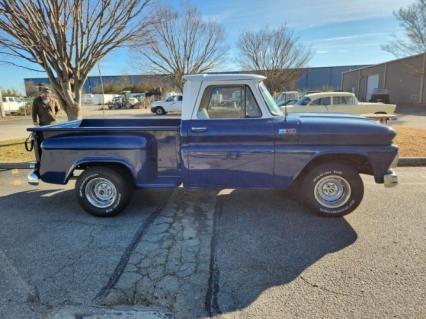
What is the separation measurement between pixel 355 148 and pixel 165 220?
2816mm

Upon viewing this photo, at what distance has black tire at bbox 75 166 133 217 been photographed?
165 inches

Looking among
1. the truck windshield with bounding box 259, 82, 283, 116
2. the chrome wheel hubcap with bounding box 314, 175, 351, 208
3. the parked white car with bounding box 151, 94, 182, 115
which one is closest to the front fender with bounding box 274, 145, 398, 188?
the chrome wheel hubcap with bounding box 314, 175, 351, 208

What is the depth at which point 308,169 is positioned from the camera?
13.4 ft

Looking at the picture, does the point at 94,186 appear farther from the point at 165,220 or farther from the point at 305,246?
the point at 305,246

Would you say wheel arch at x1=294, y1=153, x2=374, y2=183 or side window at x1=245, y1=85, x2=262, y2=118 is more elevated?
side window at x1=245, y1=85, x2=262, y2=118

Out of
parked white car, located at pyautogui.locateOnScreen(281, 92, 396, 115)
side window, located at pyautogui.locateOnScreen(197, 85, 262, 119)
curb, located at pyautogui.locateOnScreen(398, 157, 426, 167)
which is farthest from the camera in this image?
parked white car, located at pyautogui.locateOnScreen(281, 92, 396, 115)

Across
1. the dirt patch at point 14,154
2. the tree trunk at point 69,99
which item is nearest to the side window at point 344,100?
the tree trunk at point 69,99

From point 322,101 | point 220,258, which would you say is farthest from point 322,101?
point 220,258

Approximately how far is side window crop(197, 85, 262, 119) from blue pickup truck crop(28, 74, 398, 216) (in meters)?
0.01

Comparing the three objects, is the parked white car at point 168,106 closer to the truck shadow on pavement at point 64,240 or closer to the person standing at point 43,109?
the person standing at point 43,109

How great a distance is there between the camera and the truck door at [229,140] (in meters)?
3.89

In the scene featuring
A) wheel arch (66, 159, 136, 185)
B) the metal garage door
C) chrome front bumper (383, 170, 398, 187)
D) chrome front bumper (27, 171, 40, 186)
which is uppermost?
the metal garage door

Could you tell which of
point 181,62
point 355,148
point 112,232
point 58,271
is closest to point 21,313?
point 58,271

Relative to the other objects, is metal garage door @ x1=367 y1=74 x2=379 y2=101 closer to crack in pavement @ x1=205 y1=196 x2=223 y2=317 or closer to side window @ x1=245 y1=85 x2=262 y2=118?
side window @ x1=245 y1=85 x2=262 y2=118
